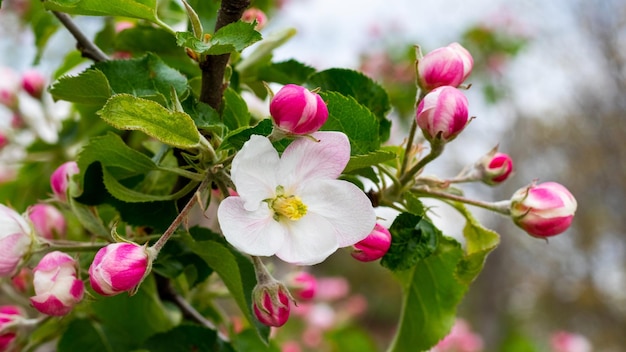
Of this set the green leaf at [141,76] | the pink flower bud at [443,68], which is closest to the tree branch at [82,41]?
the green leaf at [141,76]

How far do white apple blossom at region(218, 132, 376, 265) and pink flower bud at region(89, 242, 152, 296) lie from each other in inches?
2.7

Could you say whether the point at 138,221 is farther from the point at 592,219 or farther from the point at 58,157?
the point at 592,219

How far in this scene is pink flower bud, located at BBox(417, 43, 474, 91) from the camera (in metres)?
0.55

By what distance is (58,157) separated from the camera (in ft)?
Result: 3.06

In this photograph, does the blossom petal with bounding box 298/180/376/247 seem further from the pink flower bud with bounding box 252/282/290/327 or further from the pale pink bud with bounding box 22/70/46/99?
the pale pink bud with bounding box 22/70/46/99

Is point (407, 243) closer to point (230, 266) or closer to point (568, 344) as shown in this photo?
point (230, 266)

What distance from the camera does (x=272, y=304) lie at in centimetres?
50

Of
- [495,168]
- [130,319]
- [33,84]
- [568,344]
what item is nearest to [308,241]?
[495,168]

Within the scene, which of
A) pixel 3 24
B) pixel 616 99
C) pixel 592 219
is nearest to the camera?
pixel 3 24

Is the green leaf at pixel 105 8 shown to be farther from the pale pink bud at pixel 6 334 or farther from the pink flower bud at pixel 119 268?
the pale pink bud at pixel 6 334

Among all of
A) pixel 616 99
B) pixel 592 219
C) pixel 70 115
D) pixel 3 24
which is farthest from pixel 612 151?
pixel 70 115

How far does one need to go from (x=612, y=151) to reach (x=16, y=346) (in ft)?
20.3

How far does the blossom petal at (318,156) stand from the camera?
1.52 ft

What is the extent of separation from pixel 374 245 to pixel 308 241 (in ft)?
0.23
